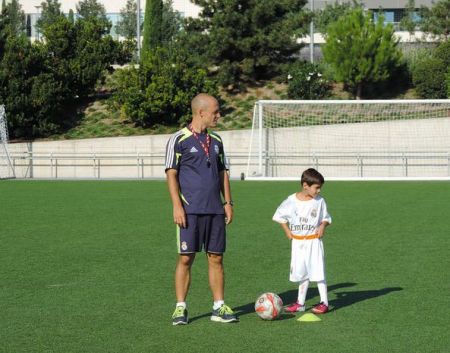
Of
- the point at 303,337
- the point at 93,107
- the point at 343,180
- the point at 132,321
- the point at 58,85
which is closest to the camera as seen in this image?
the point at 303,337

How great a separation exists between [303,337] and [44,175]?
37936mm

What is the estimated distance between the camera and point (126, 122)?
5084 centimetres

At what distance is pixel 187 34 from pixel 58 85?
7676 mm

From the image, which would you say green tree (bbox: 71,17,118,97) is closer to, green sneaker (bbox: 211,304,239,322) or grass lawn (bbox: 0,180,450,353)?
grass lawn (bbox: 0,180,450,353)

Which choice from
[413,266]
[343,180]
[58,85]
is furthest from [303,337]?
[58,85]

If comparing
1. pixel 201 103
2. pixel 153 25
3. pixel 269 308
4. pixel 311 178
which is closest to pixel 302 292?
pixel 269 308

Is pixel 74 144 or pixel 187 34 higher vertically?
pixel 187 34

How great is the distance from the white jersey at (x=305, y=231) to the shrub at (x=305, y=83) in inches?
1594

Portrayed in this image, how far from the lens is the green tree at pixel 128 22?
82562 millimetres

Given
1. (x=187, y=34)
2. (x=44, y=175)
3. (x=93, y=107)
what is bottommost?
(x=44, y=175)

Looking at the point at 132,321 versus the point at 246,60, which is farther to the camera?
the point at 246,60

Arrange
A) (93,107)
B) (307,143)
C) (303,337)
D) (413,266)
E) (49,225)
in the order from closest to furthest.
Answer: (303,337), (413,266), (49,225), (307,143), (93,107)

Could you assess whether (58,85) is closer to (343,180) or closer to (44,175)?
(44,175)

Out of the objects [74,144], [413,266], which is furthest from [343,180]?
[413,266]
